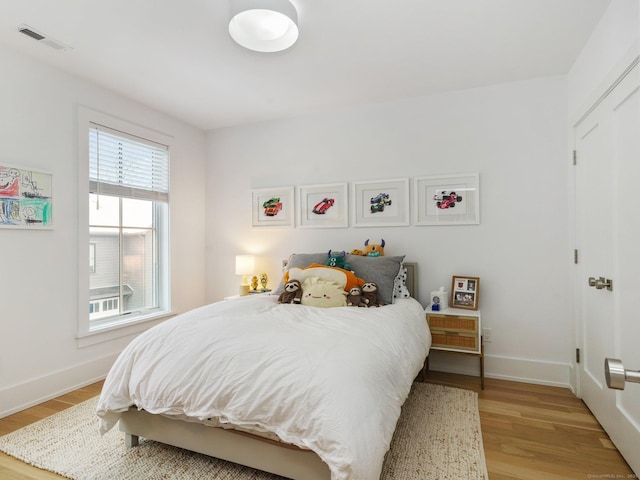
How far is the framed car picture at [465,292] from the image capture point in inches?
124

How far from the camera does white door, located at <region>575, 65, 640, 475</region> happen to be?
179 centimetres

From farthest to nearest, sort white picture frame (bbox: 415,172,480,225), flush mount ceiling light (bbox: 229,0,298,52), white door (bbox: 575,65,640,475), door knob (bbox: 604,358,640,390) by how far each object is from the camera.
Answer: white picture frame (bbox: 415,172,480,225), flush mount ceiling light (bbox: 229,0,298,52), white door (bbox: 575,65,640,475), door knob (bbox: 604,358,640,390)

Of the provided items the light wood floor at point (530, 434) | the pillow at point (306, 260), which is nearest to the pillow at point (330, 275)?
the pillow at point (306, 260)

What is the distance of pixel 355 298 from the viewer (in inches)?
111

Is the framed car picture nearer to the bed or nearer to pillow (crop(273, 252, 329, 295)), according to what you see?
the bed

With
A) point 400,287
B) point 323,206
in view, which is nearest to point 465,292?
point 400,287

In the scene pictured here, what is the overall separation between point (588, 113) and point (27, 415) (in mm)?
4527

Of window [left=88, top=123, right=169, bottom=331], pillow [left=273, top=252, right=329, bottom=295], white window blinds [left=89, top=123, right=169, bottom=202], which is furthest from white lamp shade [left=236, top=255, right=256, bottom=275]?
white window blinds [left=89, top=123, right=169, bottom=202]

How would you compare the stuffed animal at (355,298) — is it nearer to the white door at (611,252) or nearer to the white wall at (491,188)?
the white wall at (491,188)

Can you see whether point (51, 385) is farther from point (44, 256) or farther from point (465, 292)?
point (465, 292)

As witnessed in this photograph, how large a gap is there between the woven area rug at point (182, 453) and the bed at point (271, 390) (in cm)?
12

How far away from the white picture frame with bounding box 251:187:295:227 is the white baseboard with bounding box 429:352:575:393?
212 cm

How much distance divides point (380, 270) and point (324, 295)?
1.92ft

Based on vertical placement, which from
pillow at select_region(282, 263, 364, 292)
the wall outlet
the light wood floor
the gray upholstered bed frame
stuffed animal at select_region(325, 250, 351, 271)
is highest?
stuffed animal at select_region(325, 250, 351, 271)
